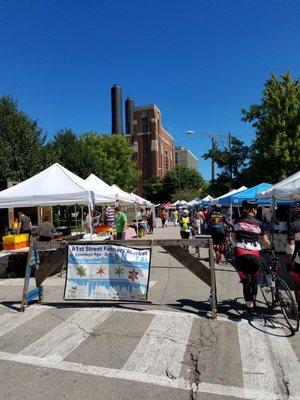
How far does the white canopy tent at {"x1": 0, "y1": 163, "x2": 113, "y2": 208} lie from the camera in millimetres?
11242

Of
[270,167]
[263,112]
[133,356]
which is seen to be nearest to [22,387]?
[133,356]

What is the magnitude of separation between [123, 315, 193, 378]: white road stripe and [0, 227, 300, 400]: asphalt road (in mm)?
12

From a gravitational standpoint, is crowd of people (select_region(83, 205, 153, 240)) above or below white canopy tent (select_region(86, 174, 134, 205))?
below

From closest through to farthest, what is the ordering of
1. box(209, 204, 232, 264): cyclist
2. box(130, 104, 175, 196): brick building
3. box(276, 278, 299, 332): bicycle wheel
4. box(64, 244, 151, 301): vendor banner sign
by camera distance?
1. box(276, 278, 299, 332): bicycle wheel
2. box(64, 244, 151, 301): vendor banner sign
3. box(209, 204, 232, 264): cyclist
4. box(130, 104, 175, 196): brick building

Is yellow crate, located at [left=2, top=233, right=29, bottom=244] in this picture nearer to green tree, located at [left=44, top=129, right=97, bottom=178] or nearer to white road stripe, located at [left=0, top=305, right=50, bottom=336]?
white road stripe, located at [left=0, top=305, right=50, bottom=336]

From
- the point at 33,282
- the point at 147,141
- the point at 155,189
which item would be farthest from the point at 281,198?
the point at 147,141

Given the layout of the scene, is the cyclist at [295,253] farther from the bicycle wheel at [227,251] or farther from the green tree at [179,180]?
the green tree at [179,180]

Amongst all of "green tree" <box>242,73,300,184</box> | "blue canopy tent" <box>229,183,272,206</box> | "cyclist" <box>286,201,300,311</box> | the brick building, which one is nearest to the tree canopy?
the brick building

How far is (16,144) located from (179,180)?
70.5 metres

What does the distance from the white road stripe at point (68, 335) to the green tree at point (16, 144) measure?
2128 centimetres

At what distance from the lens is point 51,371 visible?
4531 mm

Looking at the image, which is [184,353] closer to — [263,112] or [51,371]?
[51,371]

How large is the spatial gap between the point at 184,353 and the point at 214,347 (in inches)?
17.1

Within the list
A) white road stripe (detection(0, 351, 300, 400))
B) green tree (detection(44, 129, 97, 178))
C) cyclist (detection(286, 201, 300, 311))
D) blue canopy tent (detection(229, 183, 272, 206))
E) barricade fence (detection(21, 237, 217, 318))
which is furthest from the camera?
green tree (detection(44, 129, 97, 178))
